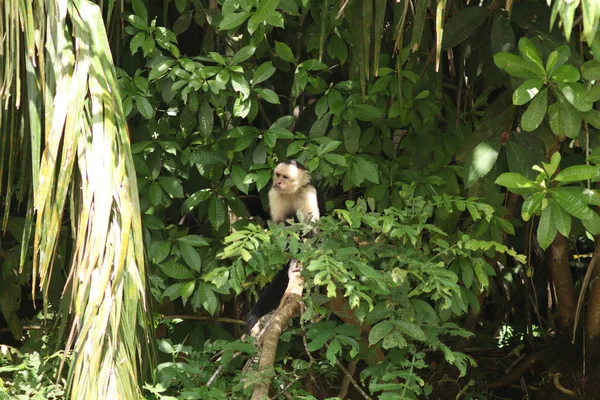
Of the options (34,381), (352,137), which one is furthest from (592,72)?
(34,381)

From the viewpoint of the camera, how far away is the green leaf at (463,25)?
2.96 metres

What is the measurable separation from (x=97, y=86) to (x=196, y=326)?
1.47m

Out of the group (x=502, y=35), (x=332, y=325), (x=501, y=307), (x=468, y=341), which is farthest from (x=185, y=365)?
(x=501, y=307)

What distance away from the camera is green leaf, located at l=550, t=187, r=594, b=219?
2.40 metres

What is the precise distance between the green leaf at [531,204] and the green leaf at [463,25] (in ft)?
2.49

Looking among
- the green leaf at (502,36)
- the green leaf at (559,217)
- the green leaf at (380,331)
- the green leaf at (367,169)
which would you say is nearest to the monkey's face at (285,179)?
the green leaf at (367,169)

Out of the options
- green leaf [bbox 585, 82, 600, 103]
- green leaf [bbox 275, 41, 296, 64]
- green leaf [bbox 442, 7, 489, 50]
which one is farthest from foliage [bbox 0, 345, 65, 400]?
green leaf [bbox 585, 82, 600, 103]

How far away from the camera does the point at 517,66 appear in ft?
8.25

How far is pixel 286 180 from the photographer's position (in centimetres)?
362

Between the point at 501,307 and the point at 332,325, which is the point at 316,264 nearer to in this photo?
the point at 332,325

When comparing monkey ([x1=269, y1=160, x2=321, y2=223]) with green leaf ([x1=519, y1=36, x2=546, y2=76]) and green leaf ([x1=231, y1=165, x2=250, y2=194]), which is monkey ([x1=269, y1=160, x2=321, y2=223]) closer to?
green leaf ([x1=231, y1=165, x2=250, y2=194])

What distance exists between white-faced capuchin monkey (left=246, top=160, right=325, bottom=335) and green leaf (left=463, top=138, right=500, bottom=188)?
74 centimetres

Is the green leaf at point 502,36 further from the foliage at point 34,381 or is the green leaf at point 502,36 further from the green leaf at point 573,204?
the foliage at point 34,381

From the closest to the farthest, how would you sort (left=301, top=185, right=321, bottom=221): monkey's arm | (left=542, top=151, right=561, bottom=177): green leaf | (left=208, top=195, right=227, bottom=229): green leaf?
(left=542, top=151, right=561, bottom=177): green leaf
(left=208, top=195, right=227, bottom=229): green leaf
(left=301, top=185, right=321, bottom=221): monkey's arm
